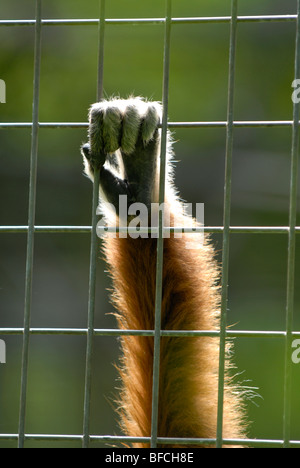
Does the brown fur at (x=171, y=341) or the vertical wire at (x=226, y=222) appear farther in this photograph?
the brown fur at (x=171, y=341)

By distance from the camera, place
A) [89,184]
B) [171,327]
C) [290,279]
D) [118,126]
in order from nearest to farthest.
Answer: [290,279] → [118,126] → [171,327] → [89,184]

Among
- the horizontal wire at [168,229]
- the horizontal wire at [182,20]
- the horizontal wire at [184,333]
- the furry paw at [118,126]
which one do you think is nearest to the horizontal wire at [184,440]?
the horizontal wire at [184,333]

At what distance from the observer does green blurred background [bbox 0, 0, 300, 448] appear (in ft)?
11.9

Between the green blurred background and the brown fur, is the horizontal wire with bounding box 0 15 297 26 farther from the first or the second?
the green blurred background

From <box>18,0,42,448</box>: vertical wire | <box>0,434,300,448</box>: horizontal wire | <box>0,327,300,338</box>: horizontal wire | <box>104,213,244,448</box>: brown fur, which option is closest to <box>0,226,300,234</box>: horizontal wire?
<box>18,0,42,448</box>: vertical wire

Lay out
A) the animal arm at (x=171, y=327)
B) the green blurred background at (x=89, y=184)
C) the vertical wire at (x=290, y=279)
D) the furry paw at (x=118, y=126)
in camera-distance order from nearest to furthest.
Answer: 1. the vertical wire at (x=290, y=279)
2. the furry paw at (x=118, y=126)
3. the animal arm at (x=171, y=327)
4. the green blurred background at (x=89, y=184)

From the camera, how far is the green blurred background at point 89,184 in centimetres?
363

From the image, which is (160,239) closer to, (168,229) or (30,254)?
(168,229)

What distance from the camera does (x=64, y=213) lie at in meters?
4.19

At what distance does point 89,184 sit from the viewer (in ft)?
14.4

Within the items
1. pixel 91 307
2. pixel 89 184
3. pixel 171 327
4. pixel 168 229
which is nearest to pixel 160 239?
pixel 168 229

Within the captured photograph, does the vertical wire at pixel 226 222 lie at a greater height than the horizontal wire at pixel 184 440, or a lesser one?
greater

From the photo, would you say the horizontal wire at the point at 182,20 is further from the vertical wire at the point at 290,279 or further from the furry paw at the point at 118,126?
the furry paw at the point at 118,126
